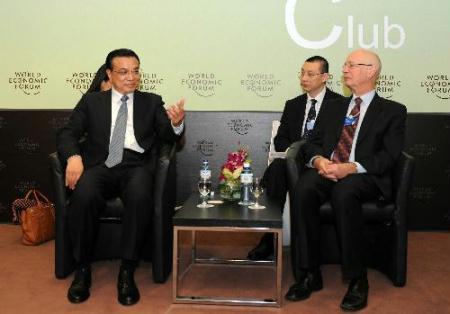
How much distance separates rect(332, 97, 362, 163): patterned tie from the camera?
3268mm

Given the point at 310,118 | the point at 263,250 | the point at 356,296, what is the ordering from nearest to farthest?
the point at 356,296, the point at 263,250, the point at 310,118

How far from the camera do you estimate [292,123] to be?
4.03 m

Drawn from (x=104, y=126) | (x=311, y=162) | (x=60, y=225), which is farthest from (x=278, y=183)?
(x=60, y=225)

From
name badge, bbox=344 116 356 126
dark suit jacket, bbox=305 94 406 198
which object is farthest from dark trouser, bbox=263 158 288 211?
name badge, bbox=344 116 356 126

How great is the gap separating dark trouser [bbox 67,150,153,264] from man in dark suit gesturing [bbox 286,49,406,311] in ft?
2.89

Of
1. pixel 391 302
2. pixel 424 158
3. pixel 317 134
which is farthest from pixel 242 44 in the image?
pixel 391 302

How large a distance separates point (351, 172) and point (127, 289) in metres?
1.43

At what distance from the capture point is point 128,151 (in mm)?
3494

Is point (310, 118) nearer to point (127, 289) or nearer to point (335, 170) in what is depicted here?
point (335, 170)

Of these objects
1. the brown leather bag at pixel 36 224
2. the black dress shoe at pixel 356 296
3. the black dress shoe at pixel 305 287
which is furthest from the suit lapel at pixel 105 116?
the black dress shoe at pixel 356 296

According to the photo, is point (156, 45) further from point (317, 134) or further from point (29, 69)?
point (317, 134)

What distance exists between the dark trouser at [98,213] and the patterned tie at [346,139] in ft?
3.79

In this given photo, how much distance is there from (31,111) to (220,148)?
1707 millimetres

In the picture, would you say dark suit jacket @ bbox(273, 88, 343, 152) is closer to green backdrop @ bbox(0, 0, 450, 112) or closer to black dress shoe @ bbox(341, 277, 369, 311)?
green backdrop @ bbox(0, 0, 450, 112)
